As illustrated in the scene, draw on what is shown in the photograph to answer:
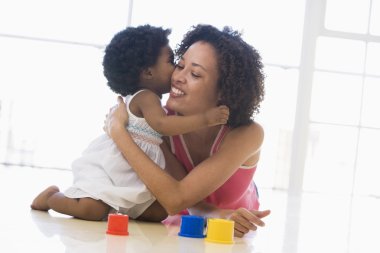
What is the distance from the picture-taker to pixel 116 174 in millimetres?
1702

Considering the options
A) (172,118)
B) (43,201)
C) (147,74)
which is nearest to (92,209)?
(43,201)

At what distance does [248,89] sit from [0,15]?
373cm

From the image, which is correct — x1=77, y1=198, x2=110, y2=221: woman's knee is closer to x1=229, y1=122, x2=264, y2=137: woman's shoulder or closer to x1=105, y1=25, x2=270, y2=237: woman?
x1=105, y1=25, x2=270, y2=237: woman

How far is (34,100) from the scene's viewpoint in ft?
17.0

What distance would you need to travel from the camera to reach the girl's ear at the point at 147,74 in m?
1.82

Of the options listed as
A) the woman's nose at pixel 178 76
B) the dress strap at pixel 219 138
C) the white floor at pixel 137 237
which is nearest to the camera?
the white floor at pixel 137 237

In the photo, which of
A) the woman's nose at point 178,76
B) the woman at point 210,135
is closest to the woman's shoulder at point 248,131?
the woman at point 210,135

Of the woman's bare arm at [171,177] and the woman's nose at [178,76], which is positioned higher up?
the woman's nose at [178,76]

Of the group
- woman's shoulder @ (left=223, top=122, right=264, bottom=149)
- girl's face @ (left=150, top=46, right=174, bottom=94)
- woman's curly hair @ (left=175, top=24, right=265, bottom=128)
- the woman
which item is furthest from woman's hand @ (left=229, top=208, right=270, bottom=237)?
girl's face @ (left=150, top=46, right=174, bottom=94)

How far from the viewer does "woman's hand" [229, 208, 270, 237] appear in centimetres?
161

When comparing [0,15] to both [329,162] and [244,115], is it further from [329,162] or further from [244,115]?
[244,115]

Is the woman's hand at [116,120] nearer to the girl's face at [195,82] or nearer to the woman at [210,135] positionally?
the woman at [210,135]

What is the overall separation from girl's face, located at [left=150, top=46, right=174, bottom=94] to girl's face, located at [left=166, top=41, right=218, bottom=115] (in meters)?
0.03

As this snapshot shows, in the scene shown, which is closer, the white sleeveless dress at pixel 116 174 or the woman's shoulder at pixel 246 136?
the white sleeveless dress at pixel 116 174
